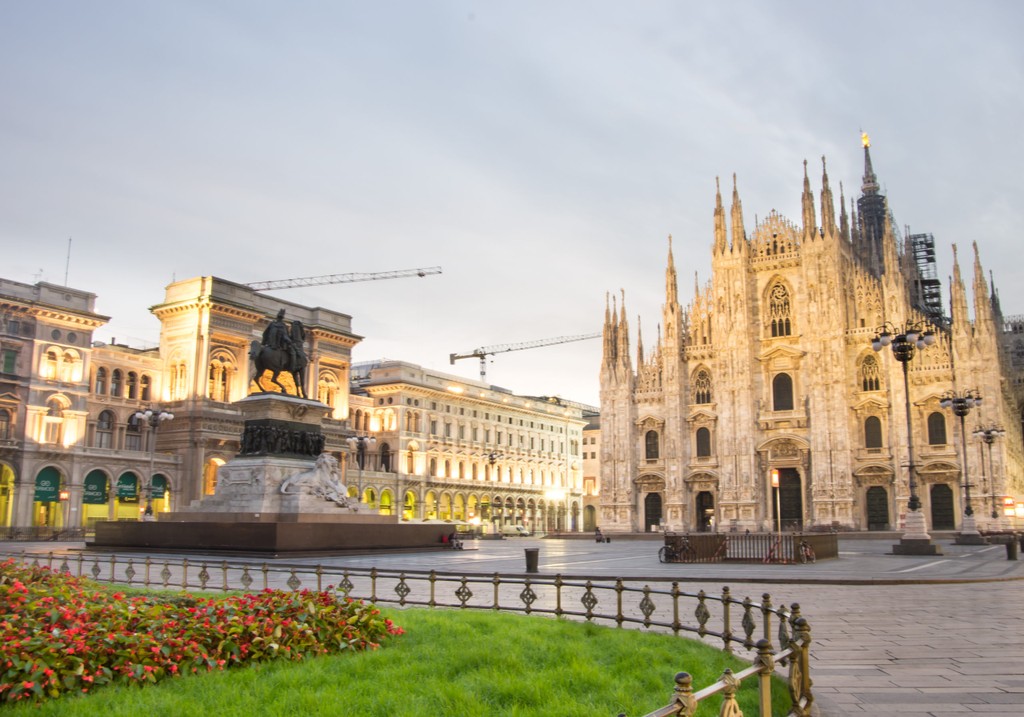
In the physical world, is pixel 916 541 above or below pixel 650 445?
below

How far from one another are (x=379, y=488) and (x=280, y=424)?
49380 mm

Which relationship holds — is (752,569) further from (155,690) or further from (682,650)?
(155,690)

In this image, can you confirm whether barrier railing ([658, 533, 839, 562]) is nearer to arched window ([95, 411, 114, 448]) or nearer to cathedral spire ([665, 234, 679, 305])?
cathedral spire ([665, 234, 679, 305])

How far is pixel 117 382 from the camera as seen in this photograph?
6306cm

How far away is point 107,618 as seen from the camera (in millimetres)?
8375

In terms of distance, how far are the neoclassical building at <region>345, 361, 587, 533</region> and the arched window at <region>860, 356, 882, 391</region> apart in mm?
29658

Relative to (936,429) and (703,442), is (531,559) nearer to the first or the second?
(936,429)

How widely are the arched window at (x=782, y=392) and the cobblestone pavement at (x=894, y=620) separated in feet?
105

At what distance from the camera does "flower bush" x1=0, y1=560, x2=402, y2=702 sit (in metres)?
7.21

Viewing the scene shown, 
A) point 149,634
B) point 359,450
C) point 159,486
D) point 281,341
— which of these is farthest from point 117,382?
point 149,634

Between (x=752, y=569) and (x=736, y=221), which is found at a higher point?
(x=736, y=221)

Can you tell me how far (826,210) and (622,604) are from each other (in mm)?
52237

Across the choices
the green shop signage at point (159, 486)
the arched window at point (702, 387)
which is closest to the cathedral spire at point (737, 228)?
the arched window at point (702, 387)

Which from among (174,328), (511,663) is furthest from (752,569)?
(174,328)
